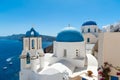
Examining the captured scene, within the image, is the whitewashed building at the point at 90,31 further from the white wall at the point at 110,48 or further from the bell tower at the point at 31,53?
the white wall at the point at 110,48

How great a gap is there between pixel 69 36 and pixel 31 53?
4.35 m

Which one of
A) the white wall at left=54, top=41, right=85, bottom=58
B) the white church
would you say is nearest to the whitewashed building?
the white church

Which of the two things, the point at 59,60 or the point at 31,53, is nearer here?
the point at 31,53

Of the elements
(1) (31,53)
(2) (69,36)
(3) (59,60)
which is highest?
(2) (69,36)

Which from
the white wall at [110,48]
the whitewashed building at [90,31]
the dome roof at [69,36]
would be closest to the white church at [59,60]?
the dome roof at [69,36]

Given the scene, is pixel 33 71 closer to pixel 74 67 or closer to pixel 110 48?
pixel 74 67

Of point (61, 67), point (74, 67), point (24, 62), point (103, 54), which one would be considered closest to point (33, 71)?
point (24, 62)

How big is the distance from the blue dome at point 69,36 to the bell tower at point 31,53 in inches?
103

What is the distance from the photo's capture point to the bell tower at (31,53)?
14.1 metres

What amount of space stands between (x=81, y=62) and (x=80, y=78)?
352 centimetres

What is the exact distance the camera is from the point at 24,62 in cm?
1413

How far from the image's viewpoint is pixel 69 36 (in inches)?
636

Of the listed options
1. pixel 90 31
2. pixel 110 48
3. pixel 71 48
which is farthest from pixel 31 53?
pixel 90 31

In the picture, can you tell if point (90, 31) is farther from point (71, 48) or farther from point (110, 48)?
point (110, 48)
